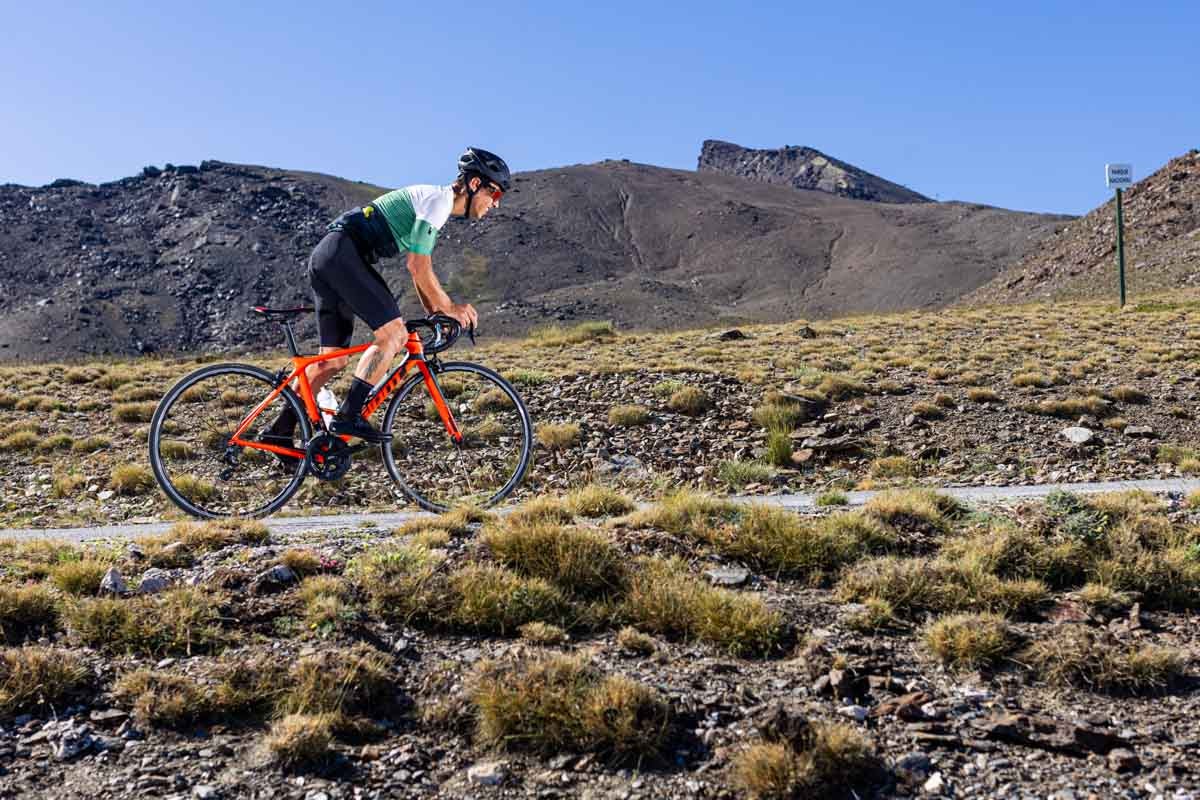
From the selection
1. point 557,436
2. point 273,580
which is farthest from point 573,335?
point 273,580

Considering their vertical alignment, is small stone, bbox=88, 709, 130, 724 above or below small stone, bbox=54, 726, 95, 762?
above

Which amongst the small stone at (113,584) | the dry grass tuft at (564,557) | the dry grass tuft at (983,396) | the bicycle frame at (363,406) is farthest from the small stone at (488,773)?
the dry grass tuft at (983,396)

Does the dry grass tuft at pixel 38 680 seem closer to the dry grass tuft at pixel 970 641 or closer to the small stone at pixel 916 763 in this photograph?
the small stone at pixel 916 763

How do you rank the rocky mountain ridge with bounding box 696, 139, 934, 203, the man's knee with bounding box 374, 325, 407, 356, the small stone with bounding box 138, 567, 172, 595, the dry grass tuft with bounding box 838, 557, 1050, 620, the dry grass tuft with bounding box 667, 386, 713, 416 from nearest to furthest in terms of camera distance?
the small stone with bounding box 138, 567, 172, 595, the dry grass tuft with bounding box 838, 557, 1050, 620, the man's knee with bounding box 374, 325, 407, 356, the dry grass tuft with bounding box 667, 386, 713, 416, the rocky mountain ridge with bounding box 696, 139, 934, 203

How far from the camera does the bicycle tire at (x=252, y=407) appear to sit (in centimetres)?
607

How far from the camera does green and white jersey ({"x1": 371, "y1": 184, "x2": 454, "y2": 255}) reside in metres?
5.64

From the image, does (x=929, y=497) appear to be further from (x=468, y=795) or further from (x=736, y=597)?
(x=468, y=795)

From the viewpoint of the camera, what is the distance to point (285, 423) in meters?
6.09

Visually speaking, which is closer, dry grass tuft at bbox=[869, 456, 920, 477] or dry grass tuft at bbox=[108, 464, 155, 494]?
dry grass tuft at bbox=[108, 464, 155, 494]

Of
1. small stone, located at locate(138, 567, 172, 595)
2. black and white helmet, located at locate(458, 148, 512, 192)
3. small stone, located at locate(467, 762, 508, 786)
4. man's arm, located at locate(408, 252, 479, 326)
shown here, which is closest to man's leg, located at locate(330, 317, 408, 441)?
man's arm, located at locate(408, 252, 479, 326)

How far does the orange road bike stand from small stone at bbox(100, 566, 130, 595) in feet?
4.67

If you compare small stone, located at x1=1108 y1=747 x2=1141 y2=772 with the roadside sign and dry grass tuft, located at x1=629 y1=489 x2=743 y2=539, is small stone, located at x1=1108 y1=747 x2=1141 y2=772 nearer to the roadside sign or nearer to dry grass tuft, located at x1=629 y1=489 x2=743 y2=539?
dry grass tuft, located at x1=629 y1=489 x2=743 y2=539

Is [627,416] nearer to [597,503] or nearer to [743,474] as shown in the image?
[743,474]

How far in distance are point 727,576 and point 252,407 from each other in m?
3.23
